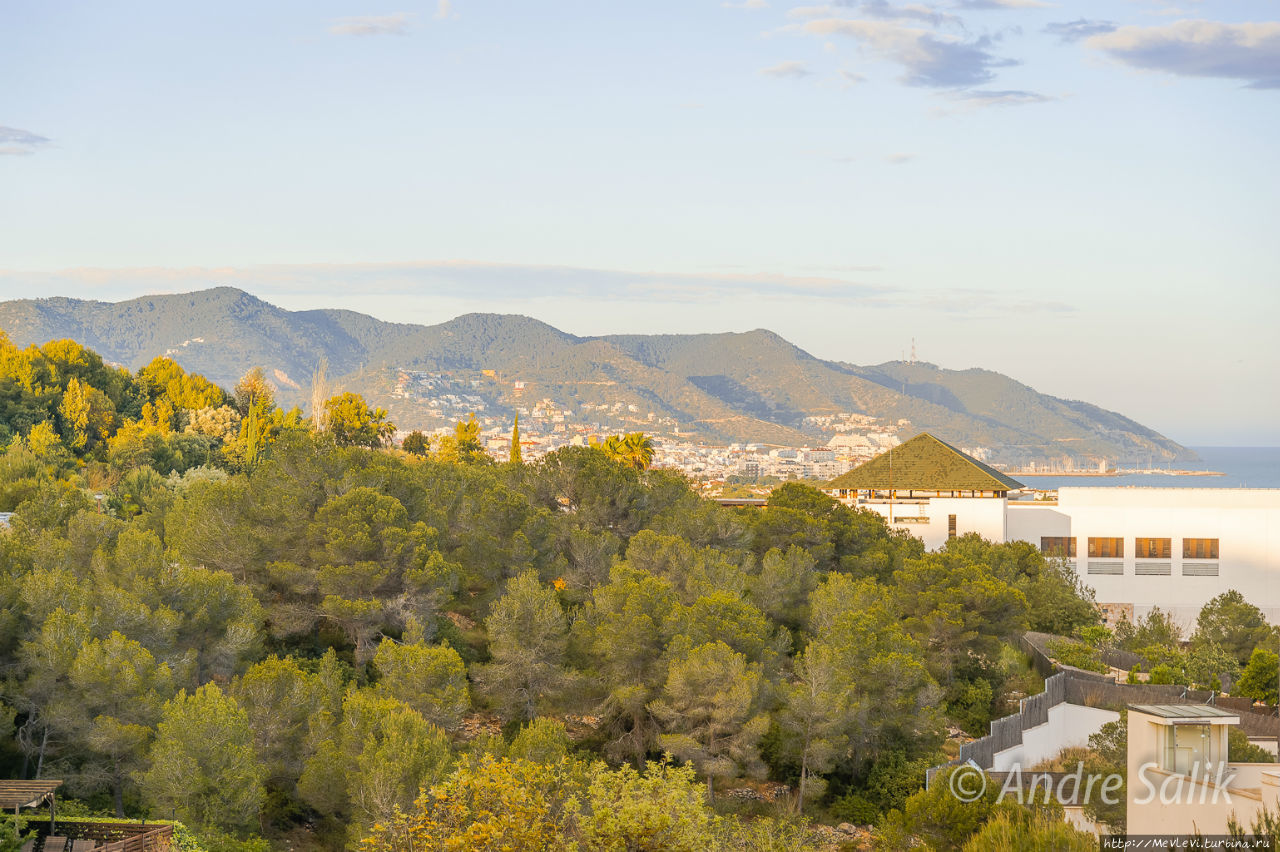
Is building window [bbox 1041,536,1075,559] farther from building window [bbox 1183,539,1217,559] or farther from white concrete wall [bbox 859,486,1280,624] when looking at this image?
building window [bbox 1183,539,1217,559]

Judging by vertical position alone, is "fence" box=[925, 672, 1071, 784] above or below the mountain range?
below

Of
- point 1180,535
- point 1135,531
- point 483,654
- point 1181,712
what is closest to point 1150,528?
point 1135,531

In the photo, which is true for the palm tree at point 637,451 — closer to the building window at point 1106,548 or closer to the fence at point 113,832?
the building window at point 1106,548

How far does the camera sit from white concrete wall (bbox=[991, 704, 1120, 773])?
27578mm

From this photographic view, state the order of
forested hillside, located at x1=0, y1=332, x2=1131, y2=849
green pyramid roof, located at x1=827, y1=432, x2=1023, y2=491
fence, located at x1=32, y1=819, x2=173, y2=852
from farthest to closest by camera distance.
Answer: green pyramid roof, located at x1=827, y1=432, x2=1023, y2=491, forested hillside, located at x1=0, y1=332, x2=1131, y2=849, fence, located at x1=32, y1=819, x2=173, y2=852

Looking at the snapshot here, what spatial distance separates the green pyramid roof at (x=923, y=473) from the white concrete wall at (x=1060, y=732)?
2923 cm

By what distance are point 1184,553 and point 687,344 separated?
131m

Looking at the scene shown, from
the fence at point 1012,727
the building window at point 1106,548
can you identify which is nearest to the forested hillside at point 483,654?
the fence at point 1012,727

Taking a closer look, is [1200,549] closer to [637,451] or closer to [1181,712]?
[637,451]

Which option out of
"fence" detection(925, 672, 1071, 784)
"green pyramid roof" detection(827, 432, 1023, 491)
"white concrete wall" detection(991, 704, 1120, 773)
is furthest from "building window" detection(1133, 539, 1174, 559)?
"white concrete wall" detection(991, 704, 1120, 773)

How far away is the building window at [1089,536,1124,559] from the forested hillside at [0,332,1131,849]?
1056 centimetres

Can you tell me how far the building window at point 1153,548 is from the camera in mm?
53312

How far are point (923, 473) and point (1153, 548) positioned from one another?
37.4ft

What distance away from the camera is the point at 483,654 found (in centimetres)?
3409
